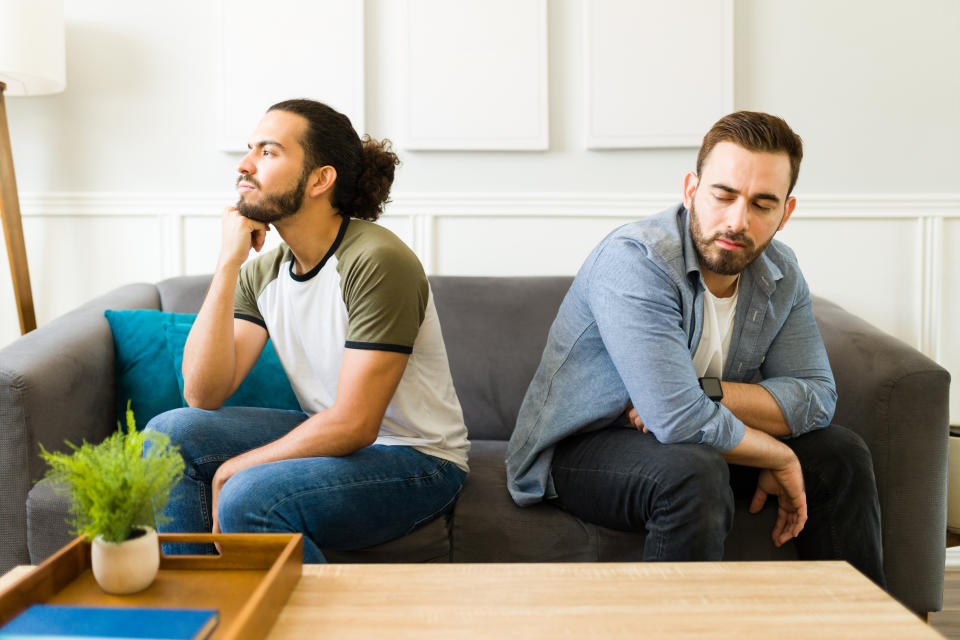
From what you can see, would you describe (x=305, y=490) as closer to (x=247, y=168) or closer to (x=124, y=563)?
(x=124, y=563)

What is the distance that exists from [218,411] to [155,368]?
373 millimetres

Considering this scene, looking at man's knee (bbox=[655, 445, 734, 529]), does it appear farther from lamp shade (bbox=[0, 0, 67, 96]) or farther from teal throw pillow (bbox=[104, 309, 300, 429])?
lamp shade (bbox=[0, 0, 67, 96])

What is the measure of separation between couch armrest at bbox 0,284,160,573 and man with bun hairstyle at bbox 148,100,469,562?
23 centimetres

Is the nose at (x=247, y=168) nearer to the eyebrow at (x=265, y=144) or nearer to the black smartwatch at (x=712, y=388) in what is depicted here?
the eyebrow at (x=265, y=144)

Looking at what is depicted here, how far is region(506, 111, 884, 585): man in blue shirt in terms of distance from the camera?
148 cm

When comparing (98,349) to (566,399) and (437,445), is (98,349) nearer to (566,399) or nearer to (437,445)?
(437,445)

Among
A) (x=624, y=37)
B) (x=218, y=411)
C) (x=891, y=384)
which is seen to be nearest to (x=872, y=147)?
(x=624, y=37)

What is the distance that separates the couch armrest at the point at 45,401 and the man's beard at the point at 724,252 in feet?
4.38

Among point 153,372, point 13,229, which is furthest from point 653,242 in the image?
point 13,229

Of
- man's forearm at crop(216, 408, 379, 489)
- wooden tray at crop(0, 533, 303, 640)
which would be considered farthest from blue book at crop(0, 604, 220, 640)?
man's forearm at crop(216, 408, 379, 489)

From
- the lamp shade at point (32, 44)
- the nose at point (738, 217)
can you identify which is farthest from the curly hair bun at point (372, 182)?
the lamp shade at point (32, 44)

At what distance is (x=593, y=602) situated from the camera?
1025 mm

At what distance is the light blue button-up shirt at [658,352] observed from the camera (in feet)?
4.91

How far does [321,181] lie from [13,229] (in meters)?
1.22
